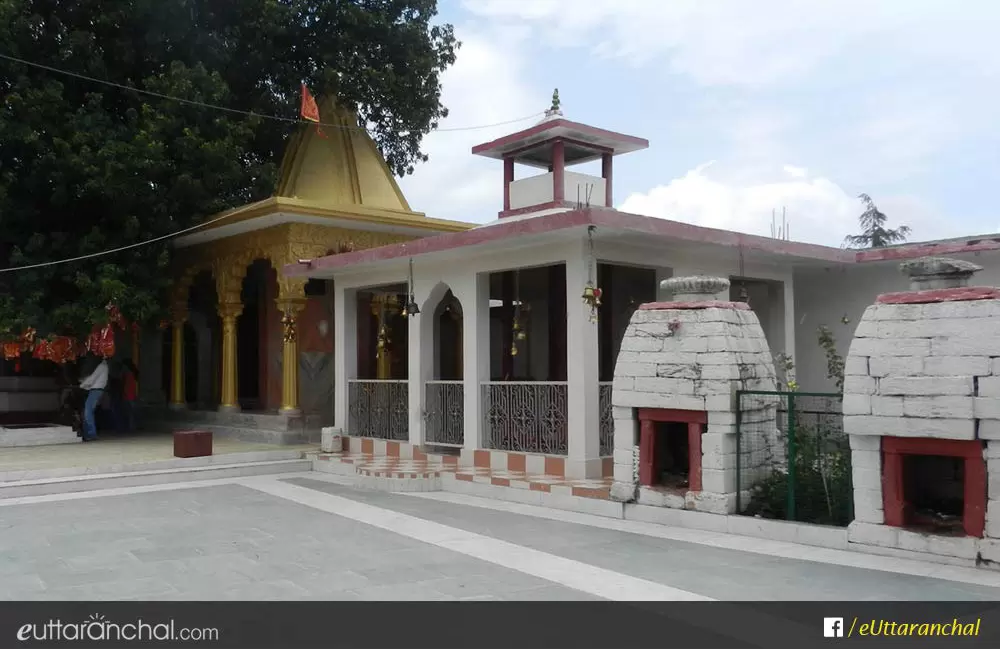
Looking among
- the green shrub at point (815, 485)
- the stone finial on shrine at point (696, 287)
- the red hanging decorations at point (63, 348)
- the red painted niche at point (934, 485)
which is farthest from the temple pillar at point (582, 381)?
the red hanging decorations at point (63, 348)

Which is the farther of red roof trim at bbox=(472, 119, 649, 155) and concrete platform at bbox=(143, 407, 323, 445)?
concrete platform at bbox=(143, 407, 323, 445)

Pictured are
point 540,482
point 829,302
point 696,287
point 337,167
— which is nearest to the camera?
point 696,287

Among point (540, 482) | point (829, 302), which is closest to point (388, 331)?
point (540, 482)

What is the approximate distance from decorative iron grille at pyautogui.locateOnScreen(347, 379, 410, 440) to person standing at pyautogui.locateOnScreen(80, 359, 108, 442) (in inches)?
178

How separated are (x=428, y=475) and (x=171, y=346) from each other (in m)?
10.7

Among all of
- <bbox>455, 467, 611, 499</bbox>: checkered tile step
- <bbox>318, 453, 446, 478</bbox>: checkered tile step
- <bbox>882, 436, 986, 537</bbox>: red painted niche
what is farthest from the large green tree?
<bbox>882, 436, 986, 537</bbox>: red painted niche

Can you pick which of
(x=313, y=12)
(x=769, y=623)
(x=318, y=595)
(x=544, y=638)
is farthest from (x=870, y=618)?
(x=313, y=12)

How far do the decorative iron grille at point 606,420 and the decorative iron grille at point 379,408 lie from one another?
320cm

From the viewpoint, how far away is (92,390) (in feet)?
46.8

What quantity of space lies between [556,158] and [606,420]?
14.6ft

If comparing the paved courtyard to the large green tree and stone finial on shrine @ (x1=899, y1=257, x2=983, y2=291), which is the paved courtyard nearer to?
stone finial on shrine @ (x1=899, y1=257, x2=983, y2=291)

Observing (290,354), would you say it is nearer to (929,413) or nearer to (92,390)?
(92,390)

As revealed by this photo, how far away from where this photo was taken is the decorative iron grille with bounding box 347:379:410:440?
11969 millimetres

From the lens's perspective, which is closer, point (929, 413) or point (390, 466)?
point (929, 413)
